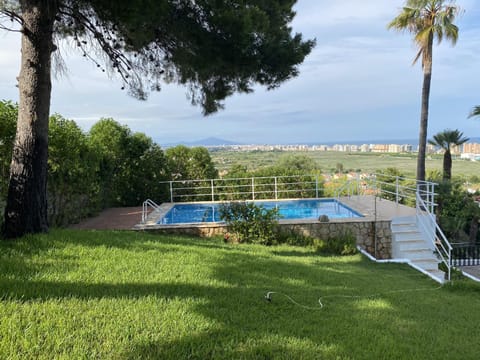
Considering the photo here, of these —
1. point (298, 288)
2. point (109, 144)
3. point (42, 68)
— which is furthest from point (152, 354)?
point (109, 144)

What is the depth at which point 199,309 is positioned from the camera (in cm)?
316

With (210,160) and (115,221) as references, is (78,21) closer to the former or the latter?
(115,221)

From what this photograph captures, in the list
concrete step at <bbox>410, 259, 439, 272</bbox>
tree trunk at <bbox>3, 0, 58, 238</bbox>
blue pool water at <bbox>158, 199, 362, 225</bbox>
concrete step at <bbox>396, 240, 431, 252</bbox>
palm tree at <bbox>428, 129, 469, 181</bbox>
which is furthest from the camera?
palm tree at <bbox>428, 129, 469, 181</bbox>

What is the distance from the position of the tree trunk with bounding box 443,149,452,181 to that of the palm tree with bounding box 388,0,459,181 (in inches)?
99.9

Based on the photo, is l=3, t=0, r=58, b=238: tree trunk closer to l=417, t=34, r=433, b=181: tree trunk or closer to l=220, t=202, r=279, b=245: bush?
l=220, t=202, r=279, b=245: bush

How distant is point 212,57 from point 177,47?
794 millimetres

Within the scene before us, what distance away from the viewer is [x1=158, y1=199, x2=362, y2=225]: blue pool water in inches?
415

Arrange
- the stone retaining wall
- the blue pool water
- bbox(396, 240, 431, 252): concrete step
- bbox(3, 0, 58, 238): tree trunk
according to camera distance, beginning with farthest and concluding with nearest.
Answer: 1. the blue pool water
2. the stone retaining wall
3. bbox(396, 240, 431, 252): concrete step
4. bbox(3, 0, 58, 238): tree trunk

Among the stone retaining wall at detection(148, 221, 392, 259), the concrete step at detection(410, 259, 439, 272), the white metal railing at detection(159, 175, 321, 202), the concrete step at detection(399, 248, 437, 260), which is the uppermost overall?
the white metal railing at detection(159, 175, 321, 202)

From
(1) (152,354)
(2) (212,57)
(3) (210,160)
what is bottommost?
(1) (152,354)

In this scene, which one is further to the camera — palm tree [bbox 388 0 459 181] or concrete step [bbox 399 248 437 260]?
palm tree [bbox 388 0 459 181]

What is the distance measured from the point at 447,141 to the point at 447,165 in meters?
1.31

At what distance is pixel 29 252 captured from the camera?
437cm

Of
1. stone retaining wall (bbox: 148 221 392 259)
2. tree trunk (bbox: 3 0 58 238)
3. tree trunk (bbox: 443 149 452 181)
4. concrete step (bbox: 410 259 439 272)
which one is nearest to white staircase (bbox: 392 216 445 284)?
concrete step (bbox: 410 259 439 272)
